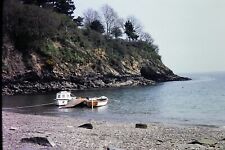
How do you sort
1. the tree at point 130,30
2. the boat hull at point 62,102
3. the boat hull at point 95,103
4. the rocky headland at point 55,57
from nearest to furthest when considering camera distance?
the boat hull at point 95,103, the boat hull at point 62,102, the rocky headland at point 55,57, the tree at point 130,30

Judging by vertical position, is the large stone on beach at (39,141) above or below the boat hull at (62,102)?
above

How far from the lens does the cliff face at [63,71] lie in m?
48.0

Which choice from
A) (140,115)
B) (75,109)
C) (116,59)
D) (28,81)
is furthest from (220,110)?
(116,59)

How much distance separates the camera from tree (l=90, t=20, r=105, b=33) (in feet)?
254

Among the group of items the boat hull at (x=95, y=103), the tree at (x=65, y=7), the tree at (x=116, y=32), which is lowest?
the boat hull at (x=95, y=103)

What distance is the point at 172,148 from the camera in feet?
36.6

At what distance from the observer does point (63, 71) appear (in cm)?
5475

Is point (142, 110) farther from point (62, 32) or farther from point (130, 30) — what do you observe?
point (130, 30)

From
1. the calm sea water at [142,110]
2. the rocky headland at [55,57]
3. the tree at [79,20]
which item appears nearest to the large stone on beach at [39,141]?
the calm sea water at [142,110]

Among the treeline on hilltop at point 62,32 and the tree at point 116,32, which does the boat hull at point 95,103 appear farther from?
the tree at point 116,32

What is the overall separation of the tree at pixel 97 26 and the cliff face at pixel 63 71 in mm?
7465

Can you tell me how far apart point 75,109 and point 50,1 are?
136 ft

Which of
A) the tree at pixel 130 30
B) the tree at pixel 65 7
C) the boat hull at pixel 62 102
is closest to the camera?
the boat hull at pixel 62 102

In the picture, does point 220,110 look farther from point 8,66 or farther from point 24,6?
point 24,6
